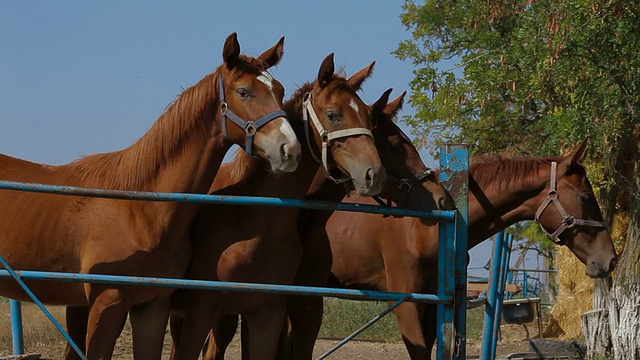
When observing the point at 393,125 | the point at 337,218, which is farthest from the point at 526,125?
the point at 393,125

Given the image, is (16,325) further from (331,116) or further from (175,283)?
(331,116)

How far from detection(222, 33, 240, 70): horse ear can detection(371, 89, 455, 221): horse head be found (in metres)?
1.18

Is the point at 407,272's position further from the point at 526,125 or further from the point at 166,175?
the point at 526,125

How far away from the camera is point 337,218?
26.5ft

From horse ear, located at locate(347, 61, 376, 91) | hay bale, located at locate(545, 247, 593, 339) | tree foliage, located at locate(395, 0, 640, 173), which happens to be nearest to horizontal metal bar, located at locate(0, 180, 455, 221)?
horse ear, located at locate(347, 61, 376, 91)

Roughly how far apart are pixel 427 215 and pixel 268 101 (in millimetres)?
1176

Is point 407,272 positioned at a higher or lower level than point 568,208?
lower

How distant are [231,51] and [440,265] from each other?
5.62ft

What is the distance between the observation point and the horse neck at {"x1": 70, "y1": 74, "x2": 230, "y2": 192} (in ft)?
17.4

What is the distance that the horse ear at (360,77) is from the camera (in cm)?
602

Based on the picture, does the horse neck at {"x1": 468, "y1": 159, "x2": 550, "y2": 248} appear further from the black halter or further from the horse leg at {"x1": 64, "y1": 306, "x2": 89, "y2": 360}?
the horse leg at {"x1": 64, "y1": 306, "x2": 89, "y2": 360}

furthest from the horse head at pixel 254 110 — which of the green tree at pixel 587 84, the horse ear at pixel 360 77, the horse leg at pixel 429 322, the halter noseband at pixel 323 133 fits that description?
the green tree at pixel 587 84

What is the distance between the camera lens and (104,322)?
484 cm

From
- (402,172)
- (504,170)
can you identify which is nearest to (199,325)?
(402,172)
